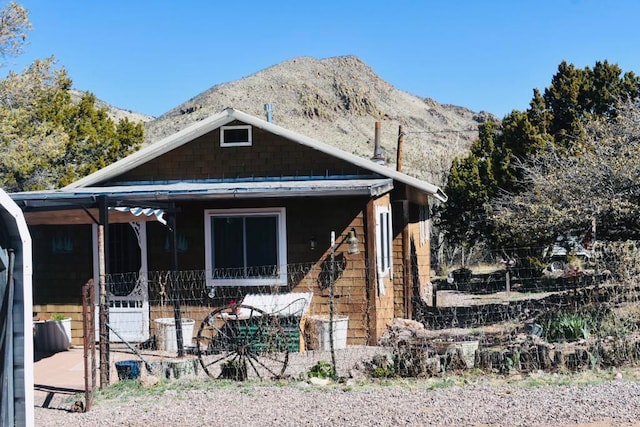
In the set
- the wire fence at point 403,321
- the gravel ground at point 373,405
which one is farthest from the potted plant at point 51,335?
the gravel ground at point 373,405

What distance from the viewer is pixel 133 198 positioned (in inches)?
466

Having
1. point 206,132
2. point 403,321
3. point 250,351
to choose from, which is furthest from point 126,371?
point 403,321

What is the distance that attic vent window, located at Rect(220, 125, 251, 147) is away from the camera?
14695mm

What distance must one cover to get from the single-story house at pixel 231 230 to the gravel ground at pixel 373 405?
3.63 metres

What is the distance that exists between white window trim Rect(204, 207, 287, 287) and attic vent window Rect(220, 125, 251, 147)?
5.95 feet

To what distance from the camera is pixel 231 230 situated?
44.4ft

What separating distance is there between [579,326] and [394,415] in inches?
162

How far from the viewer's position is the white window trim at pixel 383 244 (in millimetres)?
13763

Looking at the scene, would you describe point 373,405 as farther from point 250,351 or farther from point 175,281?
point 175,281

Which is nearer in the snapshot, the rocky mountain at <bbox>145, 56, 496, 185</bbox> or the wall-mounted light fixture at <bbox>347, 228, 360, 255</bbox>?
the wall-mounted light fixture at <bbox>347, 228, 360, 255</bbox>

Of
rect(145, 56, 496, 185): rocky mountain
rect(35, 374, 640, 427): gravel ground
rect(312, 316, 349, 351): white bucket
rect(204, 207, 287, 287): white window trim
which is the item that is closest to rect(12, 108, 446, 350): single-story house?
rect(204, 207, 287, 287): white window trim

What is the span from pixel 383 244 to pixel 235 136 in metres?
3.65

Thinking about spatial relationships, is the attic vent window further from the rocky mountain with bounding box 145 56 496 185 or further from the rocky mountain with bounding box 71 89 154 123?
the rocky mountain with bounding box 71 89 154 123

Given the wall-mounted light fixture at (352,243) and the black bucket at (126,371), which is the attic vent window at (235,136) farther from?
the black bucket at (126,371)
